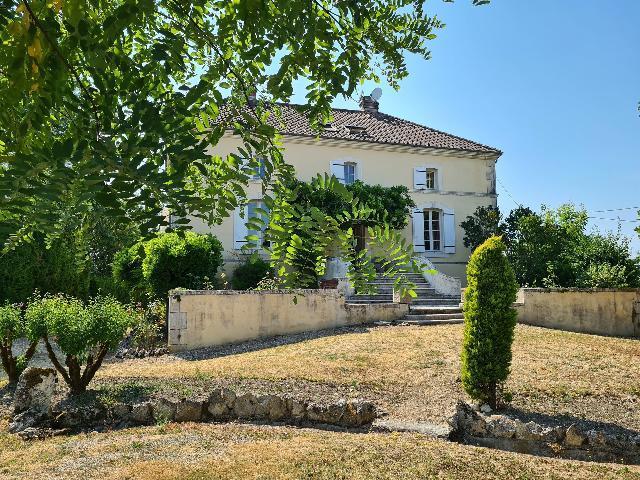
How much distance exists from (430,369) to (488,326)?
221 centimetres

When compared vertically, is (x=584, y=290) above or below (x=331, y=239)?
below

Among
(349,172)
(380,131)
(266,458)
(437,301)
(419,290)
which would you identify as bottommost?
(266,458)

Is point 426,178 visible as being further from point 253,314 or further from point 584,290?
point 253,314

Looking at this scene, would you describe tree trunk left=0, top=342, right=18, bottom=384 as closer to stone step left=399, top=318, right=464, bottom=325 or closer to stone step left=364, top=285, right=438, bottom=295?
stone step left=399, top=318, right=464, bottom=325

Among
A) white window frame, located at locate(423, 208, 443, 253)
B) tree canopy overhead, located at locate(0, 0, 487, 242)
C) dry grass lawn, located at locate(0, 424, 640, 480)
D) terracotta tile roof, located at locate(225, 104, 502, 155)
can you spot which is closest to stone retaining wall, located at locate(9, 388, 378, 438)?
dry grass lawn, located at locate(0, 424, 640, 480)

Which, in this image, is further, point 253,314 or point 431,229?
point 431,229

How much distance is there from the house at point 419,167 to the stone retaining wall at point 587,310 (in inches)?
282

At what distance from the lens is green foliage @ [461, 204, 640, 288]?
50.6 feet

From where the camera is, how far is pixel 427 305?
1628cm

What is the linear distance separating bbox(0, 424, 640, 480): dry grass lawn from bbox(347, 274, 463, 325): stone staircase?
8.31 meters

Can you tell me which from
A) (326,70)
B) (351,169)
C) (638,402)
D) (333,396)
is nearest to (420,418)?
(333,396)

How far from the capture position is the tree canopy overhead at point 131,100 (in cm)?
173

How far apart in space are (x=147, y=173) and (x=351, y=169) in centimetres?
2128

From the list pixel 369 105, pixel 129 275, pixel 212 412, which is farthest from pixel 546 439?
pixel 369 105
